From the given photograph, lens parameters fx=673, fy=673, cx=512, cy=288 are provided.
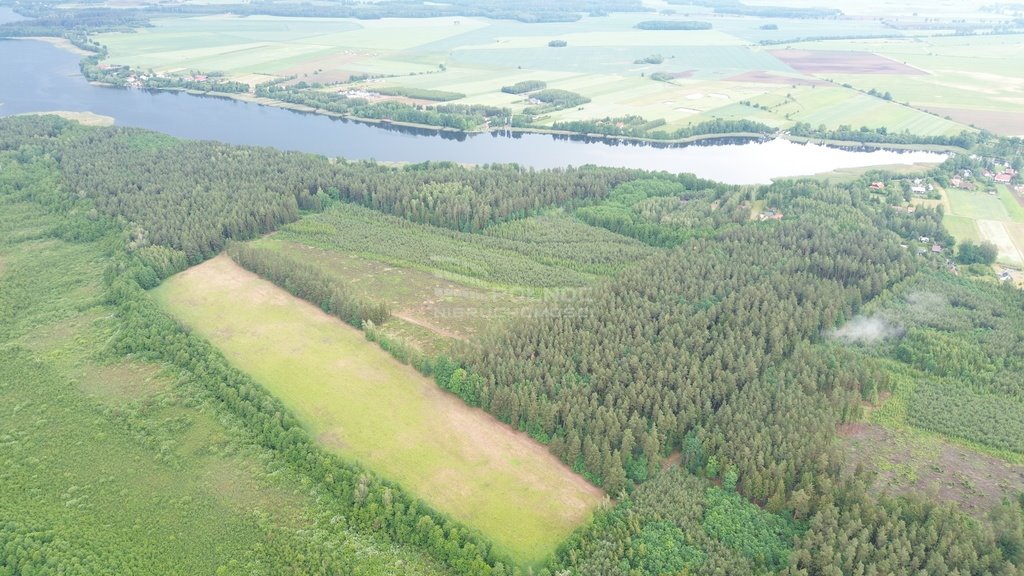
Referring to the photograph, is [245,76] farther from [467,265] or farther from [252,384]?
[252,384]

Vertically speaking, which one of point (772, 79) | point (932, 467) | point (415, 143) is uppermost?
point (772, 79)

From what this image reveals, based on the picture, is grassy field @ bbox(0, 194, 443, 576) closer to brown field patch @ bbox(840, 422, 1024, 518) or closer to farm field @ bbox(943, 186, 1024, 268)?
brown field patch @ bbox(840, 422, 1024, 518)

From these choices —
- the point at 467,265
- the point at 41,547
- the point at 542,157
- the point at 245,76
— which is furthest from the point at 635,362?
the point at 245,76

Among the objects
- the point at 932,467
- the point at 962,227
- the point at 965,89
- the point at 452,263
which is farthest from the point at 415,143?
the point at 965,89

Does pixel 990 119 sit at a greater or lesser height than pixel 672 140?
greater

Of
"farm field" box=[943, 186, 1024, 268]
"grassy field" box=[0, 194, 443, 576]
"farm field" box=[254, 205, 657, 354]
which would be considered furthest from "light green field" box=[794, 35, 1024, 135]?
"grassy field" box=[0, 194, 443, 576]

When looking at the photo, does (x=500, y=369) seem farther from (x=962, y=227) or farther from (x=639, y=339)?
(x=962, y=227)
